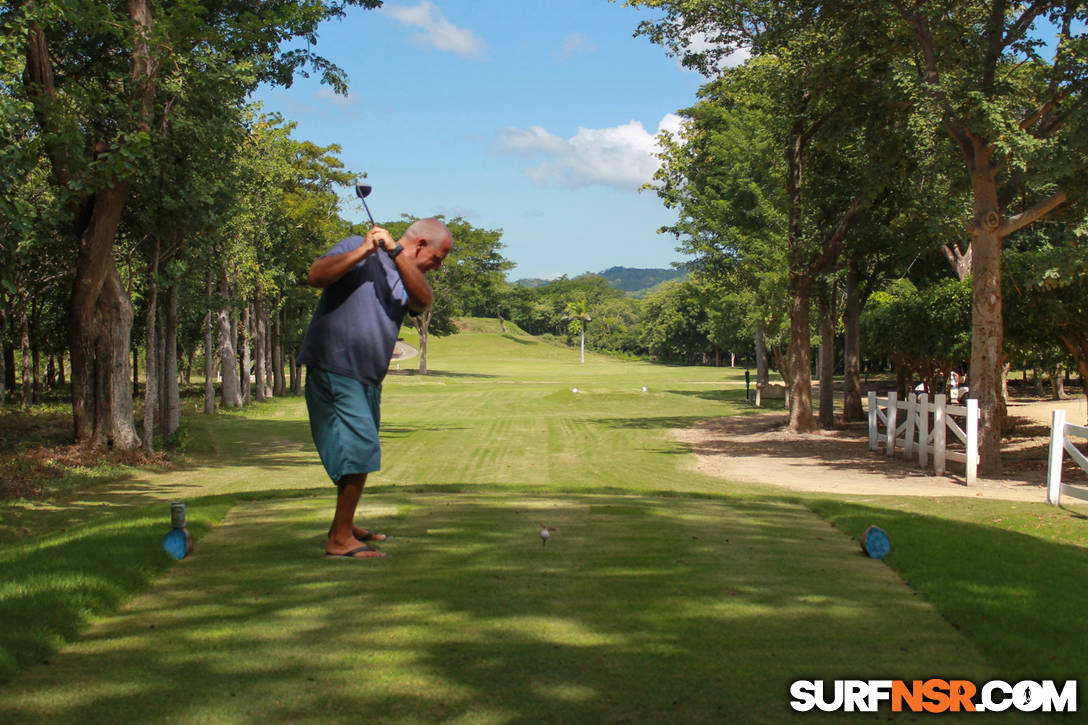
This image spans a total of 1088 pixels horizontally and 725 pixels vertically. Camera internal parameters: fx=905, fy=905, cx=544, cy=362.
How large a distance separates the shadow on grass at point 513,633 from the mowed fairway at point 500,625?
0.01 metres

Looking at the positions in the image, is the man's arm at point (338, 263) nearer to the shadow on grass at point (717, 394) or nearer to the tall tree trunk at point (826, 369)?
the tall tree trunk at point (826, 369)

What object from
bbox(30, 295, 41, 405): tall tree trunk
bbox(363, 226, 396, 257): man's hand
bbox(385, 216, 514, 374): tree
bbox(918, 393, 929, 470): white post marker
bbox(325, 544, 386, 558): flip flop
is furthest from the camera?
bbox(385, 216, 514, 374): tree

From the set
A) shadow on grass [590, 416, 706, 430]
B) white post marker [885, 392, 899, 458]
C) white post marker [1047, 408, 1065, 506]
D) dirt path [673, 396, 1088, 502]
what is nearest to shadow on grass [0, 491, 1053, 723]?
white post marker [1047, 408, 1065, 506]

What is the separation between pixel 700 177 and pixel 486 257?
39733mm

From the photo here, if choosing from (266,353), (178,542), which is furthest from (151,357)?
(266,353)

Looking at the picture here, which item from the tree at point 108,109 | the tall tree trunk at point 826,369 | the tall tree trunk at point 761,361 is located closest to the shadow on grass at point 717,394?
the tall tree trunk at point 761,361

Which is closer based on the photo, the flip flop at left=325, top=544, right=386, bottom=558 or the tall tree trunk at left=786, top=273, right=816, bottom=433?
the flip flop at left=325, top=544, right=386, bottom=558

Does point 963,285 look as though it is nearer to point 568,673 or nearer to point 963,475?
point 963,475

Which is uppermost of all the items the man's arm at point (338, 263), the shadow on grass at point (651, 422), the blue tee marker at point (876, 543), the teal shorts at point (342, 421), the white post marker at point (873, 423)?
the man's arm at point (338, 263)

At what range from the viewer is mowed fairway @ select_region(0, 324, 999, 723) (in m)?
3.31

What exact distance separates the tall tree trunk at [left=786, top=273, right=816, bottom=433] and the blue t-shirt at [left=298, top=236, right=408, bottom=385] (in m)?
24.1

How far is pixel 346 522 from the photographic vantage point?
5.92m

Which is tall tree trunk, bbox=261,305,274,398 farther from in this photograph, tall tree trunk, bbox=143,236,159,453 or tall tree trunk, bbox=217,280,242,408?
tall tree trunk, bbox=143,236,159,453

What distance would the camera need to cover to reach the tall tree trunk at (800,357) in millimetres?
28719
